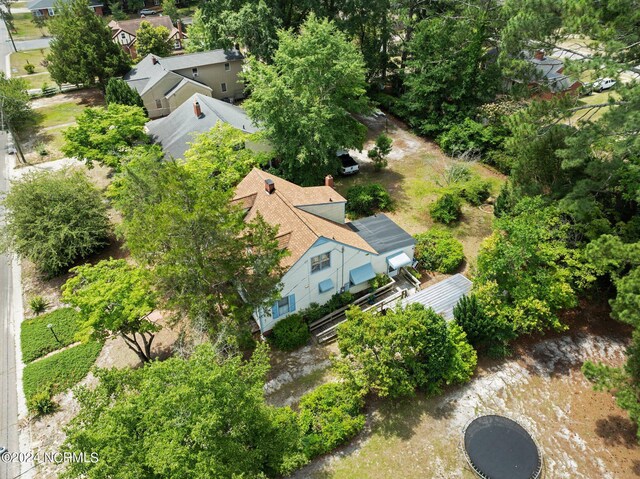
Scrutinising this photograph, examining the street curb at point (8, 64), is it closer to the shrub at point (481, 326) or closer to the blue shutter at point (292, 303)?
the blue shutter at point (292, 303)

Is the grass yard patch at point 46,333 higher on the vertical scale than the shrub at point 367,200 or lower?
lower

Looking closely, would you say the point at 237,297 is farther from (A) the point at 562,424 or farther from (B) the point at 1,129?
(B) the point at 1,129

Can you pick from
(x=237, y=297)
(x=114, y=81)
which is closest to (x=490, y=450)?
(x=237, y=297)

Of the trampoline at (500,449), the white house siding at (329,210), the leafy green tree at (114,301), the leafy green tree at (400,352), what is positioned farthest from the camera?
the white house siding at (329,210)

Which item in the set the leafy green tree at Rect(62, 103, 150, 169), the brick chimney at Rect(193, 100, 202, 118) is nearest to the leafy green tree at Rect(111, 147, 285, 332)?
the leafy green tree at Rect(62, 103, 150, 169)

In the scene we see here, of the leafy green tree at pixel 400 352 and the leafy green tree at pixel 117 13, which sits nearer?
the leafy green tree at pixel 400 352

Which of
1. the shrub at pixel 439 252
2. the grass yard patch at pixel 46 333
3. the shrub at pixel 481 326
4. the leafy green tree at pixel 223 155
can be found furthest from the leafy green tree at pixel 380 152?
the grass yard patch at pixel 46 333

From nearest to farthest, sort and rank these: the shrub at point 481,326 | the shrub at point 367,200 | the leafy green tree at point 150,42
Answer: the shrub at point 481,326 < the shrub at point 367,200 < the leafy green tree at point 150,42

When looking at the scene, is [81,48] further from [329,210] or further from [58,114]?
[329,210]

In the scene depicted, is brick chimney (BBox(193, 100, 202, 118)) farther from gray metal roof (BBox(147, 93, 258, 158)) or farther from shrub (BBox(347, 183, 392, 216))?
shrub (BBox(347, 183, 392, 216))
